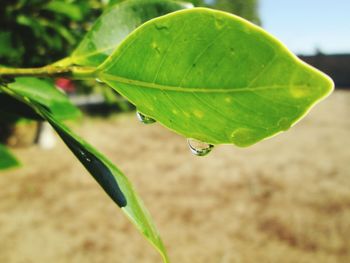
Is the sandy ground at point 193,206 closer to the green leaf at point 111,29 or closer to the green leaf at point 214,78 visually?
the green leaf at point 111,29

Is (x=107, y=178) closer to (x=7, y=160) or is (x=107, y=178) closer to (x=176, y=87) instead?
(x=176, y=87)

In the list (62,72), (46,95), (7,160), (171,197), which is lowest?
(171,197)

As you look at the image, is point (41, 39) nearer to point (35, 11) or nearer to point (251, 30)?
point (35, 11)

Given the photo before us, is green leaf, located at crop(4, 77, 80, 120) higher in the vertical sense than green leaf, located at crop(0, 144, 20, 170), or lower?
higher

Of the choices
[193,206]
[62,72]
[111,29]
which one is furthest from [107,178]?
[193,206]

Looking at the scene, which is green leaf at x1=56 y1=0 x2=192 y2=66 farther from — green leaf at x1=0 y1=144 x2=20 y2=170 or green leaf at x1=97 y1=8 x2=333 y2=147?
green leaf at x1=0 y1=144 x2=20 y2=170

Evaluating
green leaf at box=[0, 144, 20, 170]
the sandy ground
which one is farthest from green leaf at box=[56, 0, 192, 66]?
the sandy ground

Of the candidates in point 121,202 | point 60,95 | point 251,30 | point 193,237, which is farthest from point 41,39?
point 193,237
